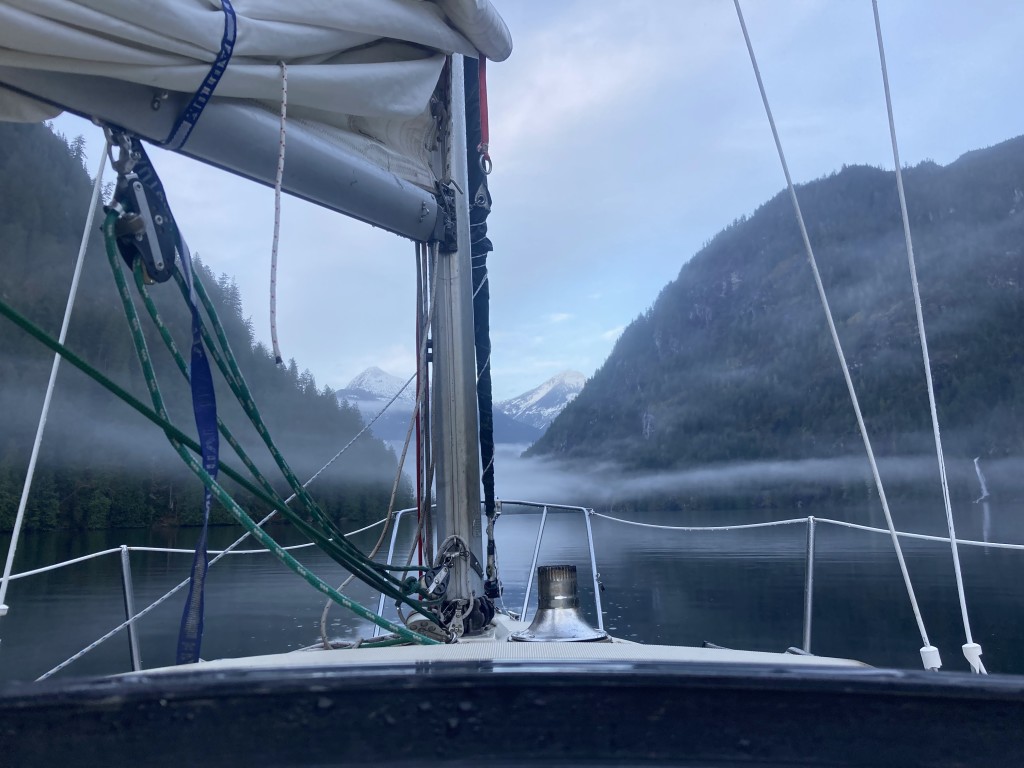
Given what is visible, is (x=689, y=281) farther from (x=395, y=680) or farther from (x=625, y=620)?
(x=395, y=680)

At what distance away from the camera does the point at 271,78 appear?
1.67m

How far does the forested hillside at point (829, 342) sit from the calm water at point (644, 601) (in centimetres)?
4409

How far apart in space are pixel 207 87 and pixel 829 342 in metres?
84.0

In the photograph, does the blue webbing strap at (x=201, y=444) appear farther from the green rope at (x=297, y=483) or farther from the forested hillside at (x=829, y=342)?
the forested hillside at (x=829, y=342)

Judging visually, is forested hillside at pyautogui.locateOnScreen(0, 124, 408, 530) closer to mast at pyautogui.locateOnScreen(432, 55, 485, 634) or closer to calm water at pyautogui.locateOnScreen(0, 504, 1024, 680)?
calm water at pyautogui.locateOnScreen(0, 504, 1024, 680)

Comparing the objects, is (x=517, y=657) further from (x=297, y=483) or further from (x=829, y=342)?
(x=829, y=342)

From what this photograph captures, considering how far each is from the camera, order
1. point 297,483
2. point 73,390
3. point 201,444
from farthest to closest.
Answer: point 73,390 < point 297,483 < point 201,444

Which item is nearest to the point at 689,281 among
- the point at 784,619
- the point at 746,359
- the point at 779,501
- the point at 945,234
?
the point at 746,359

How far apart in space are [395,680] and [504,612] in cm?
228

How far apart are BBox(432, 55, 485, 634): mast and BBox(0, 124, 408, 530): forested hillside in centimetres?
1735

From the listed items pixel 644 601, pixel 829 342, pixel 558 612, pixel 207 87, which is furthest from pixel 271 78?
pixel 829 342

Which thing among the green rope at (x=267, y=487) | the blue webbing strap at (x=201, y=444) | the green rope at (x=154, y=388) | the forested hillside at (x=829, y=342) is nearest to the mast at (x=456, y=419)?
the green rope at (x=267, y=487)

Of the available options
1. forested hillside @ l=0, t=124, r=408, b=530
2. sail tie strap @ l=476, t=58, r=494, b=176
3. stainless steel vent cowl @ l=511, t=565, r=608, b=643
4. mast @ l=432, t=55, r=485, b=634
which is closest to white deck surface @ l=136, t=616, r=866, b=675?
stainless steel vent cowl @ l=511, t=565, r=608, b=643

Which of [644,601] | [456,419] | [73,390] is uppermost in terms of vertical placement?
[73,390]
